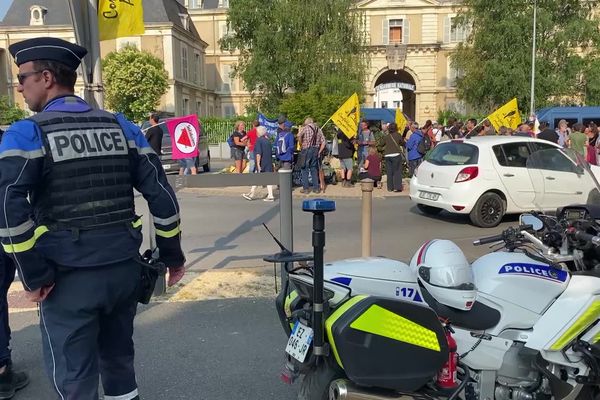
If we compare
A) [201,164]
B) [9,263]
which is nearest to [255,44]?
[201,164]

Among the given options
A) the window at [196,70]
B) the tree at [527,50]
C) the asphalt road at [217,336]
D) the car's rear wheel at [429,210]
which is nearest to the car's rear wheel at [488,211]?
the asphalt road at [217,336]

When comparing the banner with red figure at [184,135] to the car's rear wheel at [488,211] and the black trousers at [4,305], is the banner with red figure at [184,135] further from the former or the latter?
the black trousers at [4,305]

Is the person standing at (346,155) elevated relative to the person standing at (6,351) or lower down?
elevated

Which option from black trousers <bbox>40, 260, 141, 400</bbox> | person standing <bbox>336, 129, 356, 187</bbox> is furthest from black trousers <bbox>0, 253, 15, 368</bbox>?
person standing <bbox>336, 129, 356, 187</bbox>

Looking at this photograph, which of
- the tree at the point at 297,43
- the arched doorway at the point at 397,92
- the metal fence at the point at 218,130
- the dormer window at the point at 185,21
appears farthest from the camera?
the dormer window at the point at 185,21

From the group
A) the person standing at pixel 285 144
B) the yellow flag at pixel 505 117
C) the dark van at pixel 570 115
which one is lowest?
the person standing at pixel 285 144

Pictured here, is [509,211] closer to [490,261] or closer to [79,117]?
[490,261]

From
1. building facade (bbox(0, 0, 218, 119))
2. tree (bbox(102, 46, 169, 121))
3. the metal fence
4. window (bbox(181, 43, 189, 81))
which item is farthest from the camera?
window (bbox(181, 43, 189, 81))

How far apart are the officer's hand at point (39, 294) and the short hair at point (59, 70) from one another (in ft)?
3.20

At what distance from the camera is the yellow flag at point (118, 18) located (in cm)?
571

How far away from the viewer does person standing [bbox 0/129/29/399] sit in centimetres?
366

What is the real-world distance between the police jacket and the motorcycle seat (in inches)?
61.4

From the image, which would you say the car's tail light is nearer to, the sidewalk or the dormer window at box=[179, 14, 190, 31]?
the sidewalk

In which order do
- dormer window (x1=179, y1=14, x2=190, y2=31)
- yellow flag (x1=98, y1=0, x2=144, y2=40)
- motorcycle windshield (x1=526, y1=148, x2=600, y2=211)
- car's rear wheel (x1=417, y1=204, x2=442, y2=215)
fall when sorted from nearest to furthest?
motorcycle windshield (x1=526, y1=148, x2=600, y2=211) → yellow flag (x1=98, y1=0, x2=144, y2=40) → car's rear wheel (x1=417, y1=204, x2=442, y2=215) → dormer window (x1=179, y1=14, x2=190, y2=31)
